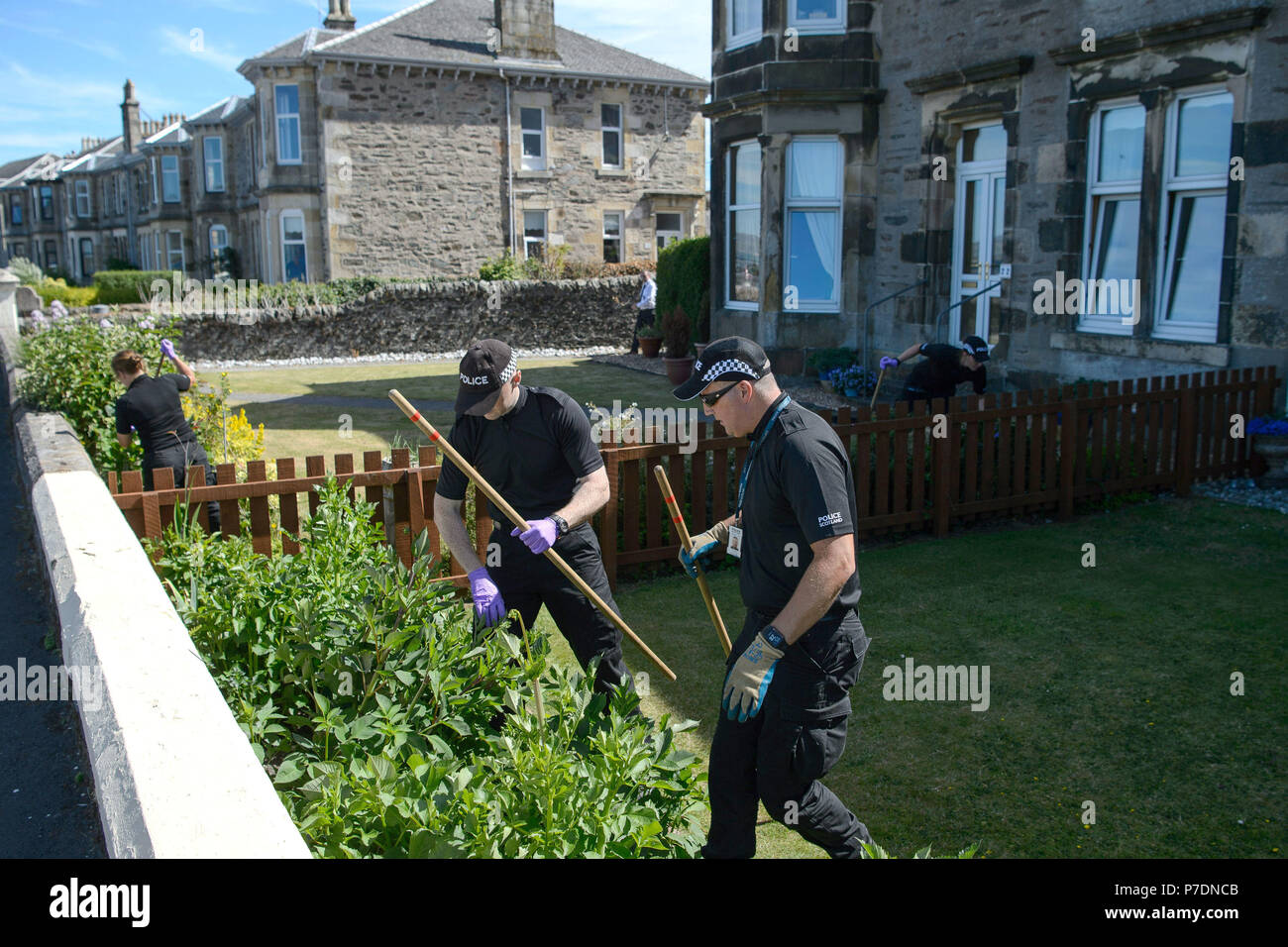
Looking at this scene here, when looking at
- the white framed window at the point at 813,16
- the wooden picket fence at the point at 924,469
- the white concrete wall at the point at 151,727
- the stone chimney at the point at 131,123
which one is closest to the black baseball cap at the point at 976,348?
the wooden picket fence at the point at 924,469

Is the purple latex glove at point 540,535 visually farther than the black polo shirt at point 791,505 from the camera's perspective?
Yes

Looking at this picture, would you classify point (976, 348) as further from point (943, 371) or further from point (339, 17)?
point (339, 17)

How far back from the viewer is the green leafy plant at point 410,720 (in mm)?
2965

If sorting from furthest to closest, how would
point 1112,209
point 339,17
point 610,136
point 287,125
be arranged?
point 610,136 < point 339,17 < point 287,125 < point 1112,209

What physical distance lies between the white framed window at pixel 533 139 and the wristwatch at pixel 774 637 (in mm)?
30411

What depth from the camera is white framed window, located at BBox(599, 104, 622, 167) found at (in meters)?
33.2

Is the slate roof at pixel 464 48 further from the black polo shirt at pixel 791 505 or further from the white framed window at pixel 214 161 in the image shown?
the black polo shirt at pixel 791 505

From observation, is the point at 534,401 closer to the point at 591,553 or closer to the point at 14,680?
the point at 591,553

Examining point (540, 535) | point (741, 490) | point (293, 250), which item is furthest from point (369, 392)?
point (293, 250)

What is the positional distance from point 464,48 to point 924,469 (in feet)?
88.6

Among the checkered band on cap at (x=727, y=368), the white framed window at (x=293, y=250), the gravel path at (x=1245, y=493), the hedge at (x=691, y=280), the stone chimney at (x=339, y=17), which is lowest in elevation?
the gravel path at (x=1245, y=493)

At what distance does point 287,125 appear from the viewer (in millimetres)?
30797

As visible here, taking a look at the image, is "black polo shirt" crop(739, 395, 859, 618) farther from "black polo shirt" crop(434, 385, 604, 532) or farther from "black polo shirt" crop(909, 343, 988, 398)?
"black polo shirt" crop(909, 343, 988, 398)

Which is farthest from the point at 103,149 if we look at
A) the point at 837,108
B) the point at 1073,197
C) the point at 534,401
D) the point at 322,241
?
the point at 534,401
